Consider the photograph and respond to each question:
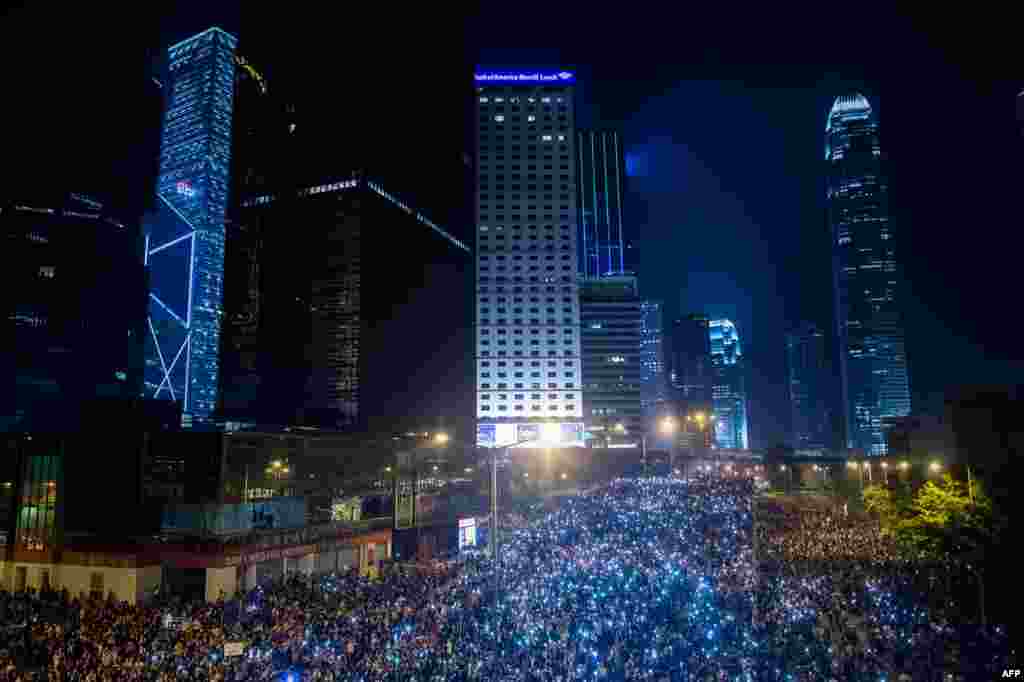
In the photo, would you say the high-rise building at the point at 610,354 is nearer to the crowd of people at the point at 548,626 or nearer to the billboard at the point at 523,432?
the billboard at the point at 523,432

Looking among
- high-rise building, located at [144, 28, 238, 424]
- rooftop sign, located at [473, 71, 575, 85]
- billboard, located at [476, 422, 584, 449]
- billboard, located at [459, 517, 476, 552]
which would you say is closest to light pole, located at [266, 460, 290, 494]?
billboard, located at [459, 517, 476, 552]

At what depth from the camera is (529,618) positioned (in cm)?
2288

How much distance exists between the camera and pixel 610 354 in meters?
139

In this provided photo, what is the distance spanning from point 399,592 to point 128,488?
17045 mm

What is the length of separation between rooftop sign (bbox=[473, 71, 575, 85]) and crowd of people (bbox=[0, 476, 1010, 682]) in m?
88.5

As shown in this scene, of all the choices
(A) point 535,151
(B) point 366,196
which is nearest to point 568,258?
(A) point 535,151

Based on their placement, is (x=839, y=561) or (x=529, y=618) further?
(x=839, y=561)

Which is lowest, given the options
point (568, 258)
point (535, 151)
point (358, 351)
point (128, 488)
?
point (128, 488)

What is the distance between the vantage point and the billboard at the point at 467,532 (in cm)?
5227

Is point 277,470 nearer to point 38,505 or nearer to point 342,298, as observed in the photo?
point 38,505

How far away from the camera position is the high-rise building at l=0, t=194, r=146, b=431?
82125 mm

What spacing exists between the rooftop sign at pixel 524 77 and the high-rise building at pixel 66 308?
181 feet

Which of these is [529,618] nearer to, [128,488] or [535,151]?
[128,488]

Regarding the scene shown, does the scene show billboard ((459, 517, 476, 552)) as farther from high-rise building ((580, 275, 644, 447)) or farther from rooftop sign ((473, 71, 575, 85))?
high-rise building ((580, 275, 644, 447))
